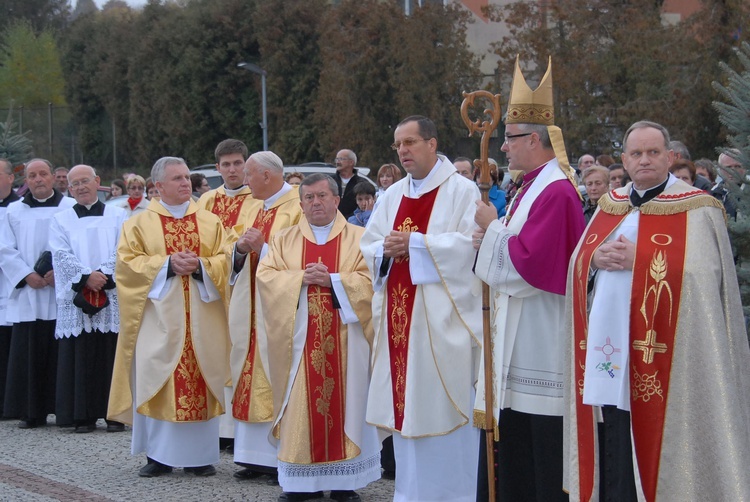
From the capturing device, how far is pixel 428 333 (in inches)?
231

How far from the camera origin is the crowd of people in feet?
14.5

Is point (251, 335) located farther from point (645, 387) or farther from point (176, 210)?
point (645, 387)

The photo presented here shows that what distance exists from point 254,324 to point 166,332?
62 cm

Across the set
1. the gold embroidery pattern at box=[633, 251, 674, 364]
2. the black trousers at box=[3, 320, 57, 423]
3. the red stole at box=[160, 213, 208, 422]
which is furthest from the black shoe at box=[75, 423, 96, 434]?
the gold embroidery pattern at box=[633, 251, 674, 364]

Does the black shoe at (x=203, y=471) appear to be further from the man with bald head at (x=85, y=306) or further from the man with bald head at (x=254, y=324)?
the man with bald head at (x=85, y=306)

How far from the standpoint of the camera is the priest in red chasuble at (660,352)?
14.3ft

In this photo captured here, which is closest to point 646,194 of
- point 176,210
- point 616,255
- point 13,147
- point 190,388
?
point 616,255

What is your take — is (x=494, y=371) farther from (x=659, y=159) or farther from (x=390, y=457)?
(x=390, y=457)

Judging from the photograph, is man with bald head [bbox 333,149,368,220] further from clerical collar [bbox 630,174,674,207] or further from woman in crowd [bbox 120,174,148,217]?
clerical collar [bbox 630,174,674,207]

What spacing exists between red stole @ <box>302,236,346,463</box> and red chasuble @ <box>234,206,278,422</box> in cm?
78

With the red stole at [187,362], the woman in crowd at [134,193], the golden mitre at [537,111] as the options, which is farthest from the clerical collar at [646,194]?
the woman in crowd at [134,193]

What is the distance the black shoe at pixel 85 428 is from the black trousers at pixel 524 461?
15.9ft

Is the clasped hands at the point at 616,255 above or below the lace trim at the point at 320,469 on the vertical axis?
above

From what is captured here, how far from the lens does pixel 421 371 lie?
584cm
